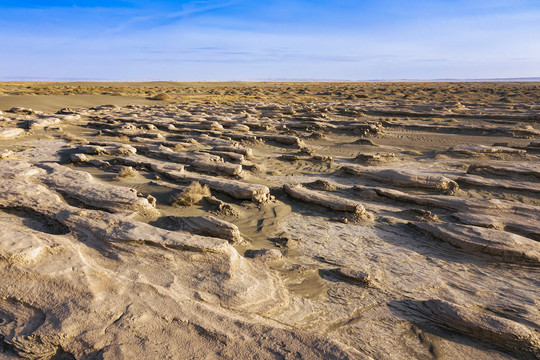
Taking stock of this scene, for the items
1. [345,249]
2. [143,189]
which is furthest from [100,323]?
[143,189]

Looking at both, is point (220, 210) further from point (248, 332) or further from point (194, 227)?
point (248, 332)

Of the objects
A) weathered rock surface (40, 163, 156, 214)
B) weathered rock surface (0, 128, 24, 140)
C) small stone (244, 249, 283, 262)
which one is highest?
weathered rock surface (0, 128, 24, 140)

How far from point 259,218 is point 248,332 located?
2.66 metres

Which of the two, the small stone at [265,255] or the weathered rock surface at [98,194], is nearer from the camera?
the small stone at [265,255]

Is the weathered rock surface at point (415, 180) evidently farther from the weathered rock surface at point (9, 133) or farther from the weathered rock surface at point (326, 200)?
the weathered rock surface at point (9, 133)

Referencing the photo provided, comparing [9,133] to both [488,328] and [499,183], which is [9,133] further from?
[499,183]

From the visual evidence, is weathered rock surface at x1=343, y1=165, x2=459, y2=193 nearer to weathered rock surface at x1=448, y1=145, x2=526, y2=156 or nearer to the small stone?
weathered rock surface at x1=448, y1=145, x2=526, y2=156

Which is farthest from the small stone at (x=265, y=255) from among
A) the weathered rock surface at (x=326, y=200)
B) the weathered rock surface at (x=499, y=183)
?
the weathered rock surface at (x=499, y=183)

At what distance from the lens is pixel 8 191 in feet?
15.2

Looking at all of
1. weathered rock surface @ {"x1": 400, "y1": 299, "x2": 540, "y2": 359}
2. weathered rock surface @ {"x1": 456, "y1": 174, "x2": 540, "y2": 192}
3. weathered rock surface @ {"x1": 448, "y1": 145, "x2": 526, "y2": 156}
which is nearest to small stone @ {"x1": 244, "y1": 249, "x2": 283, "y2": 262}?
weathered rock surface @ {"x1": 400, "y1": 299, "x2": 540, "y2": 359}

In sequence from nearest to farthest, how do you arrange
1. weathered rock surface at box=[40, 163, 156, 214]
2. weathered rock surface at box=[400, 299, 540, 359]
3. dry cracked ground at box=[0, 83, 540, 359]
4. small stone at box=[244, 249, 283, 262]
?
1. dry cracked ground at box=[0, 83, 540, 359]
2. weathered rock surface at box=[400, 299, 540, 359]
3. small stone at box=[244, 249, 283, 262]
4. weathered rock surface at box=[40, 163, 156, 214]

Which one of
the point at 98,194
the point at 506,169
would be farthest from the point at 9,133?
the point at 506,169

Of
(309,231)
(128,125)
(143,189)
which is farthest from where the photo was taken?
(128,125)

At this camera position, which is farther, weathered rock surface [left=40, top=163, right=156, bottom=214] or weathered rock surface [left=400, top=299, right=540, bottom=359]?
weathered rock surface [left=40, top=163, right=156, bottom=214]
